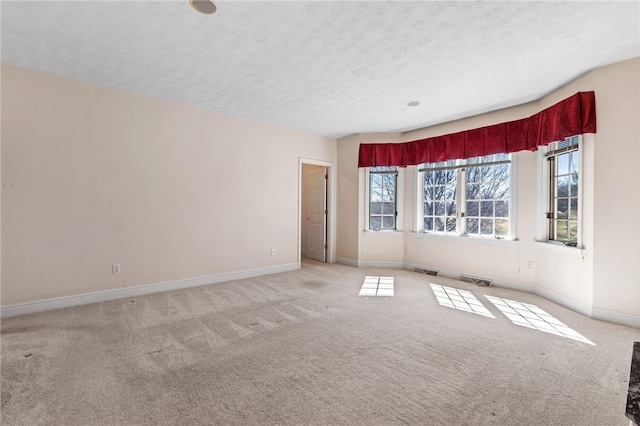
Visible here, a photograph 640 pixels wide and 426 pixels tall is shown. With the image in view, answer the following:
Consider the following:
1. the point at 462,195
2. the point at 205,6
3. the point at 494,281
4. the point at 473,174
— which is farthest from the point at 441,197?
the point at 205,6

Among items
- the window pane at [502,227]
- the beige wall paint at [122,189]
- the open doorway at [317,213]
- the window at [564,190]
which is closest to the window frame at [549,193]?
the window at [564,190]

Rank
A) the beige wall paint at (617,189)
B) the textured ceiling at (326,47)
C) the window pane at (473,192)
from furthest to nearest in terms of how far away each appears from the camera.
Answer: the window pane at (473,192) < the beige wall paint at (617,189) < the textured ceiling at (326,47)

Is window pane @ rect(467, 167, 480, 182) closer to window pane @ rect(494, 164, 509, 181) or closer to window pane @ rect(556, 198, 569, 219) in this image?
window pane @ rect(494, 164, 509, 181)

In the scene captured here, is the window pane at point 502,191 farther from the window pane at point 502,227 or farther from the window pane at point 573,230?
the window pane at point 573,230

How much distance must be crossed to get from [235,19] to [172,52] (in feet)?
3.11

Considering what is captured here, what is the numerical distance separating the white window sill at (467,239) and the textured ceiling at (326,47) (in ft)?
6.94

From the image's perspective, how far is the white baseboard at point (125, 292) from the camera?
10.9 feet

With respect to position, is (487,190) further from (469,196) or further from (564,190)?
(564,190)

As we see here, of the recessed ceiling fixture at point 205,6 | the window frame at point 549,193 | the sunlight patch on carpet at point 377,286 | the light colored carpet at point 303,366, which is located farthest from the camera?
the sunlight patch on carpet at point 377,286

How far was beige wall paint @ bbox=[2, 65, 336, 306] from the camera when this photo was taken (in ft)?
10.9

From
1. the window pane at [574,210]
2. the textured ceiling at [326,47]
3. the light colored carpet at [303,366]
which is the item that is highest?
the textured ceiling at [326,47]

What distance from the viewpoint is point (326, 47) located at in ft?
9.38

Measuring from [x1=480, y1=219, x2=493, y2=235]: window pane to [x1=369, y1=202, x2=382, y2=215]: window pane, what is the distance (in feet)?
6.26

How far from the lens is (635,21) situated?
8.14 feet
